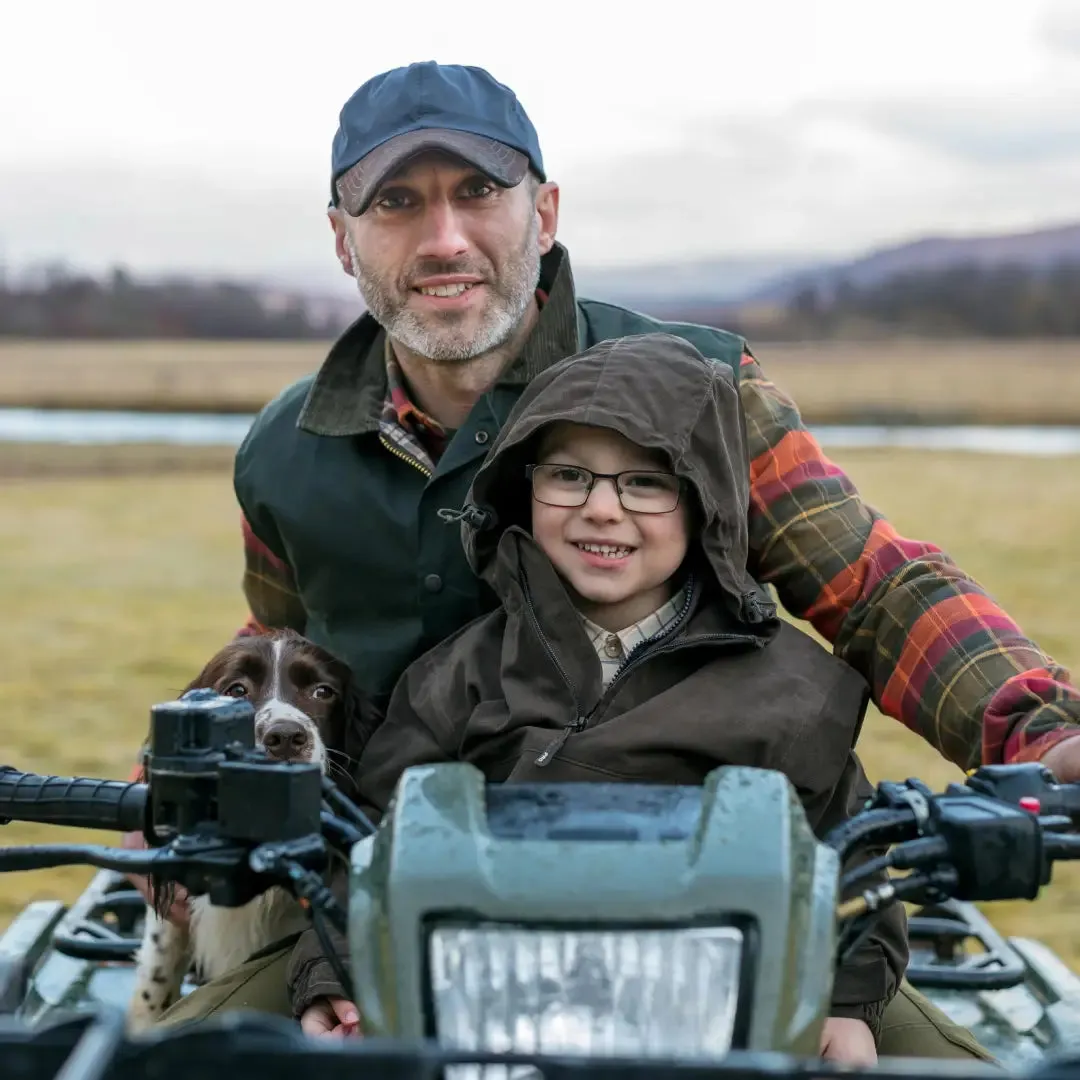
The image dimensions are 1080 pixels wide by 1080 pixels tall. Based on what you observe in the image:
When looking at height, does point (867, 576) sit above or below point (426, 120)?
below

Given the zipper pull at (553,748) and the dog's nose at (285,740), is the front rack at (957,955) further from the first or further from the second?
the dog's nose at (285,740)

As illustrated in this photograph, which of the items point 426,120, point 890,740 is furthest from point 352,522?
point 890,740

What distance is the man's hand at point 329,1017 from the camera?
222 cm

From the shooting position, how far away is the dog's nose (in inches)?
107

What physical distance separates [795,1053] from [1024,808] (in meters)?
0.44

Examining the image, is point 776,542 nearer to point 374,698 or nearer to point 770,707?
point 770,707

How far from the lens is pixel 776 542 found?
9.58 feet

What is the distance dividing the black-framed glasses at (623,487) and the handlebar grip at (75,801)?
3.00ft

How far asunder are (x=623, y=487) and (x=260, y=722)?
0.82m

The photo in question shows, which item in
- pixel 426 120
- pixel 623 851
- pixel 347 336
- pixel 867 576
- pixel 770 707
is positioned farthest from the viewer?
pixel 347 336

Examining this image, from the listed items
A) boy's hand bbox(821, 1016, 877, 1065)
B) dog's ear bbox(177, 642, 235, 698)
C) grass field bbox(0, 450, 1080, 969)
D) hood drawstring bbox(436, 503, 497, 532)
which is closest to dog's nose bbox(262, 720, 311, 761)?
dog's ear bbox(177, 642, 235, 698)

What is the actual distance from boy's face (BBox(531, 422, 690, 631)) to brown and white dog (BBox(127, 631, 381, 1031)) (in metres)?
0.64

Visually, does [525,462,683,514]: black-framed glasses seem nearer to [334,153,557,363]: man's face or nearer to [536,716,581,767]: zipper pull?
[536,716,581,767]: zipper pull

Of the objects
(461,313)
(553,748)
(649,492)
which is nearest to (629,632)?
(649,492)
